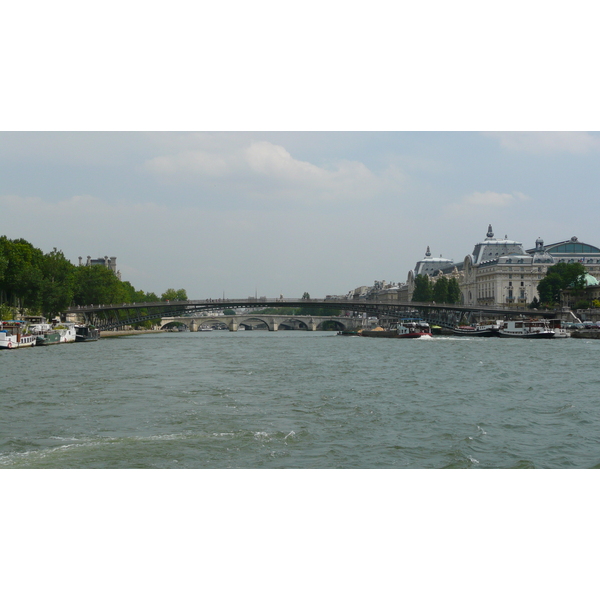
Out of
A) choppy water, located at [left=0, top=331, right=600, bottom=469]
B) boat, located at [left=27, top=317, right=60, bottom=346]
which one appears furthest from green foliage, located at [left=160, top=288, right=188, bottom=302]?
choppy water, located at [left=0, top=331, right=600, bottom=469]

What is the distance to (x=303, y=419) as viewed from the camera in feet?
38.5

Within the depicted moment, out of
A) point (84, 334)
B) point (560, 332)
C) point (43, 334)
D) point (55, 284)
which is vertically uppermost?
point (55, 284)

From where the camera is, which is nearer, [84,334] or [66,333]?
[66,333]

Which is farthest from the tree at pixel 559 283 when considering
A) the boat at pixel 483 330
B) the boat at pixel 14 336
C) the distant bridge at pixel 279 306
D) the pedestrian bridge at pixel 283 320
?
the boat at pixel 14 336

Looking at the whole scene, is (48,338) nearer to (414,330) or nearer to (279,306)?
(279,306)

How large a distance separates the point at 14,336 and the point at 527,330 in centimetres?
3391

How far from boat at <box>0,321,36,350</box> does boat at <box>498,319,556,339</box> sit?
1269 inches

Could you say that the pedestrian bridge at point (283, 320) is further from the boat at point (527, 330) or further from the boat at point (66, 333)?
the boat at point (66, 333)

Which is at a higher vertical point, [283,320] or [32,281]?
[32,281]

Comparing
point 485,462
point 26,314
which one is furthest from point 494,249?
point 485,462

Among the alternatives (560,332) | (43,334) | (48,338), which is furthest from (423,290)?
(43,334)

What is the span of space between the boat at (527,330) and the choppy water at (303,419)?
2934 cm

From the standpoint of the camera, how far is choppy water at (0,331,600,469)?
8805 mm

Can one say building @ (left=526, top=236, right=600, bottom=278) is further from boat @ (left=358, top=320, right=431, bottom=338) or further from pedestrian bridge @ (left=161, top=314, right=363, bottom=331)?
boat @ (left=358, top=320, right=431, bottom=338)
